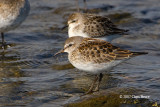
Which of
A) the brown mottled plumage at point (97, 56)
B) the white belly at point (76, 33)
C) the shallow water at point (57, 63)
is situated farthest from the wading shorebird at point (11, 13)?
the brown mottled plumage at point (97, 56)

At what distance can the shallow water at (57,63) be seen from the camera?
817cm

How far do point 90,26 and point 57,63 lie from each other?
1.68 m

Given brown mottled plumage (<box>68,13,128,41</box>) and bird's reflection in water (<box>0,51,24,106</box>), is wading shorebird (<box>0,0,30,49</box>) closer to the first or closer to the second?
bird's reflection in water (<box>0,51,24,106</box>)

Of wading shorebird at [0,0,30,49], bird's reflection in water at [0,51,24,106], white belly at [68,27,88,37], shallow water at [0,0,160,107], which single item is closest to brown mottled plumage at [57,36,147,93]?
shallow water at [0,0,160,107]

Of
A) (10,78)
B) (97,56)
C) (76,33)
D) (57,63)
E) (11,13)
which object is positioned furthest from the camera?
(11,13)

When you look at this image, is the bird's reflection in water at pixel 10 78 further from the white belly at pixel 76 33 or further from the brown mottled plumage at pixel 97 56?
the white belly at pixel 76 33

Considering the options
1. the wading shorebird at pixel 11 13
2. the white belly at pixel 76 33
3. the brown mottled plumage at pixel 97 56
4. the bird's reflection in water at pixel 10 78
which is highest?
the wading shorebird at pixel 11 13

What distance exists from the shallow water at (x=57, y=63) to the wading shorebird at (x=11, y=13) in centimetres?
88

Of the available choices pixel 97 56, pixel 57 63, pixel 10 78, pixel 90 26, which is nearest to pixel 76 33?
pixel 90 26

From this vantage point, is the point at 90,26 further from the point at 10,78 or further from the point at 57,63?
the point at 10,78

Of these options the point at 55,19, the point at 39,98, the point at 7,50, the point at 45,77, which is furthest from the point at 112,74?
the point at 55,19

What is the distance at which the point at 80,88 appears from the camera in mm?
8508

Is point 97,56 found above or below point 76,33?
below

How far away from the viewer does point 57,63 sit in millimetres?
10461
